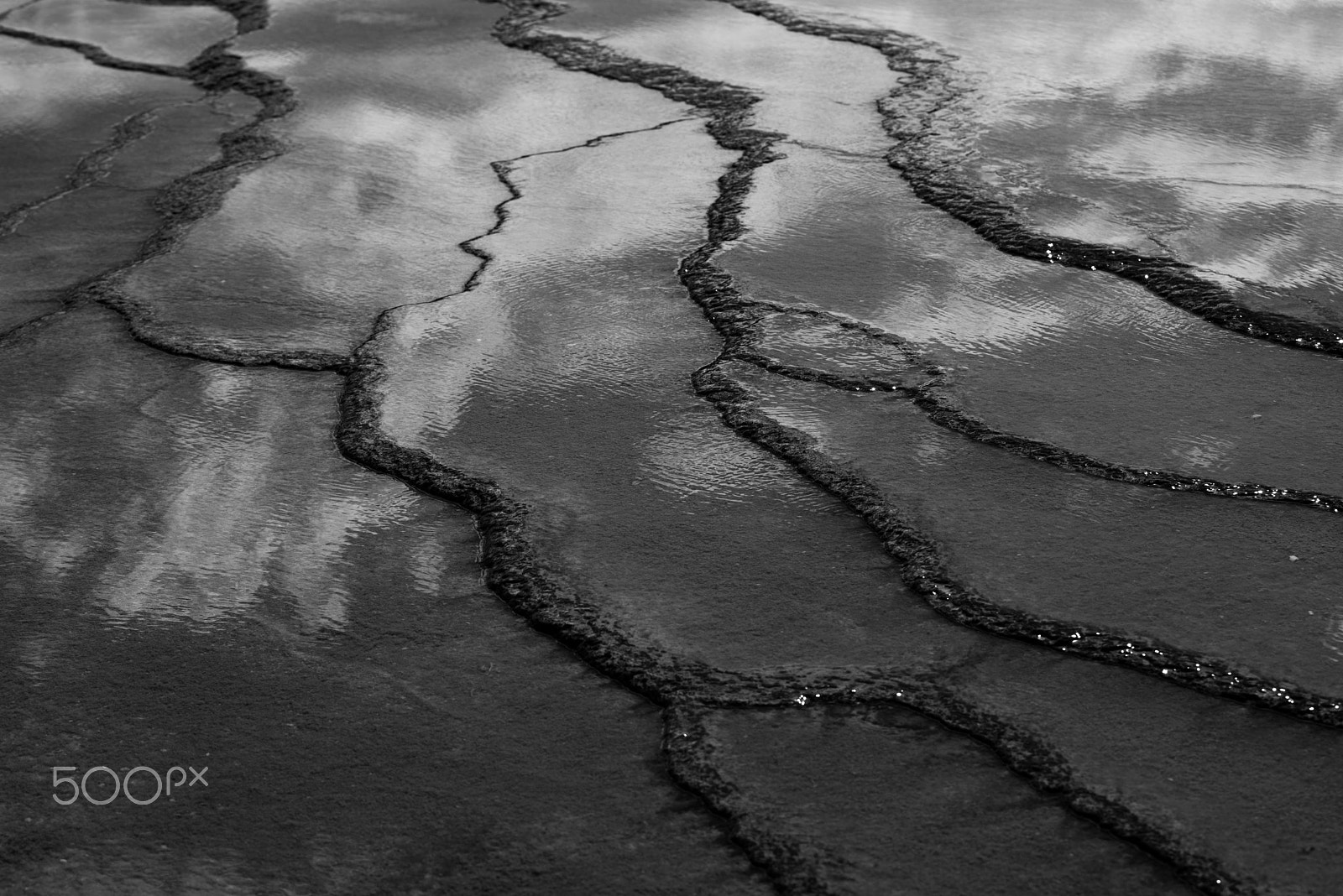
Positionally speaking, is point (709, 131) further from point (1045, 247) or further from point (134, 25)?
point (134, 25)

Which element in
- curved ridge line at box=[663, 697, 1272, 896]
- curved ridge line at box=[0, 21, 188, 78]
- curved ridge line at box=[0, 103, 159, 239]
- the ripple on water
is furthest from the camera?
the ripple on water

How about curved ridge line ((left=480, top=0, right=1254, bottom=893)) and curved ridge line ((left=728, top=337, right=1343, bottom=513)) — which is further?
curved ridge line ((left=480, top=0, right=1254, bottom=893))

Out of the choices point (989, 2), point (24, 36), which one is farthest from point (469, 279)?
point (24, 36)

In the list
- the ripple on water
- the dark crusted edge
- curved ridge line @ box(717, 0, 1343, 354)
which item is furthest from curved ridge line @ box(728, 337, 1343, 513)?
the ripple on water

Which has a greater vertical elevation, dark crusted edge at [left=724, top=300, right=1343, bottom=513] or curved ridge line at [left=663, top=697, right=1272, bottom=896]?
dark crusted edge at [left=724, top=300, right=1343, bottom=513]

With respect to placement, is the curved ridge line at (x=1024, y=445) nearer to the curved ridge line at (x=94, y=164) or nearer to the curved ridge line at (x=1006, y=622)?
the curved ridge line at (x=1006, y=622)

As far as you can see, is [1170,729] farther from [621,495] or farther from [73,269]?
[73,269]

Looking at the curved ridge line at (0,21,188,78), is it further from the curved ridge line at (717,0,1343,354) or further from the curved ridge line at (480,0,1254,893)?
the curved ridge line at (717,0,1343,354)
